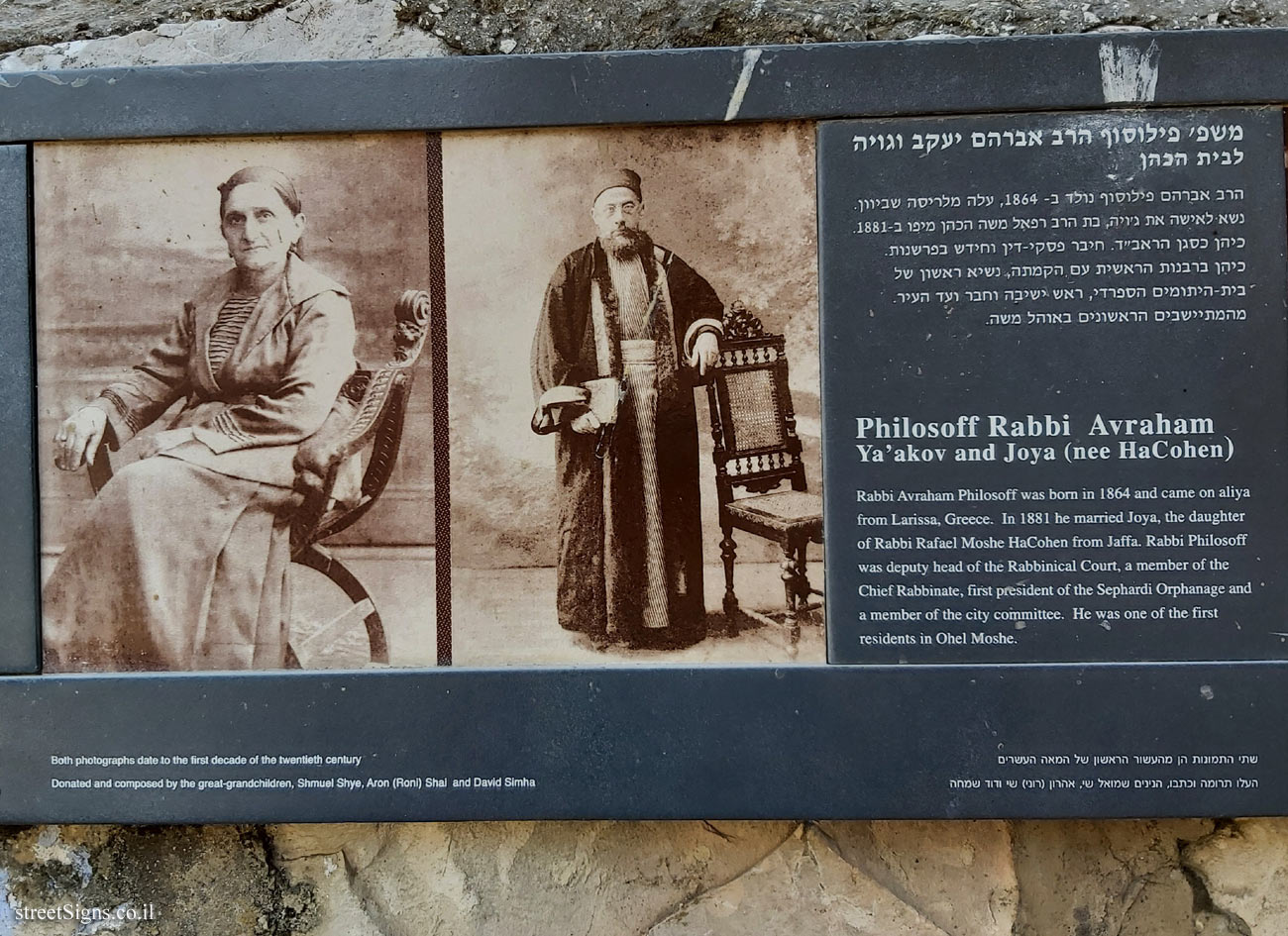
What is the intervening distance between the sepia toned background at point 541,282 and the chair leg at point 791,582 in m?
0.05

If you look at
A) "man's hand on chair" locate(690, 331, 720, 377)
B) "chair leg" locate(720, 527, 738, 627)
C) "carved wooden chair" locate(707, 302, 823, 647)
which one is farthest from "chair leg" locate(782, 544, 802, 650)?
"man's hand on chair" locate(690, 331, 720, 377)

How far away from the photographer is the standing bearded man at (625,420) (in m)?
1.74

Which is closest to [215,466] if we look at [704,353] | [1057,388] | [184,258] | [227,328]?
[227,328]

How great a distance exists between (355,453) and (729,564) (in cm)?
84

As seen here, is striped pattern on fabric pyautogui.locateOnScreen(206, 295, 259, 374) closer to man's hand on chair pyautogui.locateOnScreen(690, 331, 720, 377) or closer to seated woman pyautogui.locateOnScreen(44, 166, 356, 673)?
seated woman pyautogui.locateOnScreen(44, 166, 356, 673)

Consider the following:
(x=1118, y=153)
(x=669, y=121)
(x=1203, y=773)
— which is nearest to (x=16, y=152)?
(x=669, y=121)

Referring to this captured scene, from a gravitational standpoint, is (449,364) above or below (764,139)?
below

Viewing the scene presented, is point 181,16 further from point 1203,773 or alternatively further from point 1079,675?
point 1203,773

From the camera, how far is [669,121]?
175 cm

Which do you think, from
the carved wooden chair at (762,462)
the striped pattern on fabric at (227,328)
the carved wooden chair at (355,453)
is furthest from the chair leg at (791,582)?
the striped pattern on fabric at (227,328)

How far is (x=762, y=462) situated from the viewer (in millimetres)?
1731

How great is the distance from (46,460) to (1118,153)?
2395 millimetres

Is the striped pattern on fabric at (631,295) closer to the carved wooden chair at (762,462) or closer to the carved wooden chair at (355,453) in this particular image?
the carved wooden chair at (762,462)

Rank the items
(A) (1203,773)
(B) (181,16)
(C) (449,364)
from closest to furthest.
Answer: (A) (1203,773) → (C) (449,364) → (B) (181,16)
